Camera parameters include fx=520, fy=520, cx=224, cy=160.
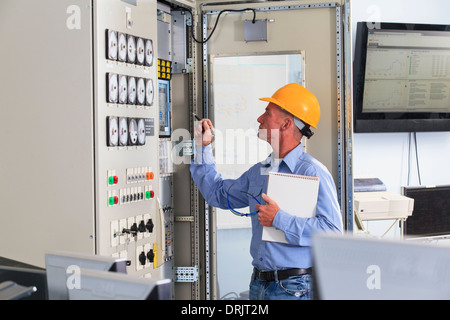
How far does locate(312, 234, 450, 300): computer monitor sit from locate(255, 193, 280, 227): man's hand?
1.05 metres

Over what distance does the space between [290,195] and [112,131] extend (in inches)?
31.8

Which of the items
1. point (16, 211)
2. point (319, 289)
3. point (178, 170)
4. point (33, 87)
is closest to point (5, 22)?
point (33, 87)

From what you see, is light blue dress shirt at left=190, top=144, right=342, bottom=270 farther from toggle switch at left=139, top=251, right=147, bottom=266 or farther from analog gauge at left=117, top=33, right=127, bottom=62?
analog gauge at left=117, top=33, right=127, bottom=62

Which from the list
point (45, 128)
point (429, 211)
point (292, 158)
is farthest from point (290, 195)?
point (429, 211)

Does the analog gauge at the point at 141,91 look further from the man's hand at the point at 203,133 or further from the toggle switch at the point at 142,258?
the toggle switch at the point at 142,258

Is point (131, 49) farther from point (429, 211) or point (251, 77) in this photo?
point (429, 211)

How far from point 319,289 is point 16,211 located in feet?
5.38

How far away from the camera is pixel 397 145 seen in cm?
405

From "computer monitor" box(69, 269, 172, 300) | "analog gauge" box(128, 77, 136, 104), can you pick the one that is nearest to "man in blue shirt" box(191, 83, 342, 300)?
"analog gauge" box(128, 77, 136, 104)

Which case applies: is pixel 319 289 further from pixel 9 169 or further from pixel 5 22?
pixel 5 22

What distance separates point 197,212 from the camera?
119 inches

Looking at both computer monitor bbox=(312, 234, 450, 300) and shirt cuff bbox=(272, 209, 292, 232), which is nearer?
computer monitor bbox=(312, 234, 450, 300)

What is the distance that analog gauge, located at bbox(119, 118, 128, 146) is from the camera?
230 cm

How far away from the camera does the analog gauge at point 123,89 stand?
230 cm
